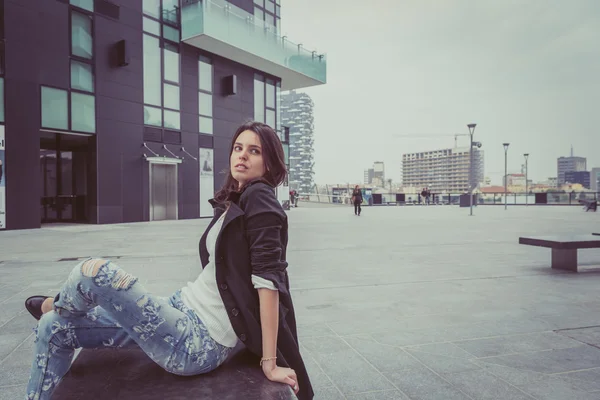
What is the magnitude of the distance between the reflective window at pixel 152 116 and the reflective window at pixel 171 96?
22.9 inches

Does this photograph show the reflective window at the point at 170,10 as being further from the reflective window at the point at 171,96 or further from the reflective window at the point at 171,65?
the reflective window at the point at 171,96

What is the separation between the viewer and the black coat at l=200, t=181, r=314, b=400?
1739 mm

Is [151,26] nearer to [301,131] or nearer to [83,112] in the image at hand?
[83,112]

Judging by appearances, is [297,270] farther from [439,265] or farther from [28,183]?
[28,183]

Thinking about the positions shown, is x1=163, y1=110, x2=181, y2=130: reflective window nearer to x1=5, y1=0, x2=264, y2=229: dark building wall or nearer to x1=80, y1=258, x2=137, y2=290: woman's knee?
x1=5, y1=0, x2=264, y2=229: dark building wall

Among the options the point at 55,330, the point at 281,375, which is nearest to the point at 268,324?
the point at 281,375

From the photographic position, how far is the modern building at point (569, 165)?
16688 cm

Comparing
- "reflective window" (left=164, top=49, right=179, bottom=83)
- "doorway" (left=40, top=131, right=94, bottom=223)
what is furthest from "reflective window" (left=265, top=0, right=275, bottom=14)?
"doorway" (left=40, top=131, right=94, bottom=223)

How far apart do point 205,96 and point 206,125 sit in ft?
4.69

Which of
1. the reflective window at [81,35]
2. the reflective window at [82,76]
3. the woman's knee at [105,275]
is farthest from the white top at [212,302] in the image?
the reflective window at [81,35]

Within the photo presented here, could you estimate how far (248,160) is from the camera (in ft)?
6.39

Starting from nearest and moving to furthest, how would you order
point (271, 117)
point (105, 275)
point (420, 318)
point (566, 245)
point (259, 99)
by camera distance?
point (105, 275) < point (420, 318) < point (566, 245) < point (259, 99) < point (271, 117)

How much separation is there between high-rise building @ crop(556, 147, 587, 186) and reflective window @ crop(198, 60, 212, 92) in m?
173

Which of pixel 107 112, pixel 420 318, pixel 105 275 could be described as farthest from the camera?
pixel 107 112
